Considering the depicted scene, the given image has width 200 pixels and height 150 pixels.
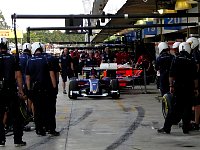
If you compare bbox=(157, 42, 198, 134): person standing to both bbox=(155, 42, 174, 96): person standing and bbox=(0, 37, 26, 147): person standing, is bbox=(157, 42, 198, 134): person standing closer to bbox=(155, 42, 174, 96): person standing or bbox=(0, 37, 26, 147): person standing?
bbox=(155, 42, 174, 96): person standing

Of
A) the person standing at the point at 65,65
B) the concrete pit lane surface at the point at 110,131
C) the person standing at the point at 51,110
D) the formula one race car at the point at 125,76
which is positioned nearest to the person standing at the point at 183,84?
the concrete pit lane surface at the point at 110,131

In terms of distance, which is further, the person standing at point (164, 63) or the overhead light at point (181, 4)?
the overhead light at point (181, 4)

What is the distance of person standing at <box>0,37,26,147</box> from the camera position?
9.61 meters

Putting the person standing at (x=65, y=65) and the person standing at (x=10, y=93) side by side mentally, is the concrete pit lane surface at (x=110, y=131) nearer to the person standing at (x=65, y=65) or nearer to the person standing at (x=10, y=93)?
the person standing at (x=10, y=93)

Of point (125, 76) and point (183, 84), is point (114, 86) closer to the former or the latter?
point (125, 76)

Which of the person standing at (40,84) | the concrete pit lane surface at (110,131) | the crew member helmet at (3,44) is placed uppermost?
the crew member helmet at (3,44)

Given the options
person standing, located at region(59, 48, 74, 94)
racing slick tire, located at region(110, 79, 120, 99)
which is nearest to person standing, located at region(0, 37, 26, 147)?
racing slick tire, located at region(110, 79, 120, 99)

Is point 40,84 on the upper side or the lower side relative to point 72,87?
upper

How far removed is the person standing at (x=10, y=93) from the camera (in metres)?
9.61

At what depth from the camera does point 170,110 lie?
10.8 meters

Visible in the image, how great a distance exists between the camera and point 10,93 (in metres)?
9.62

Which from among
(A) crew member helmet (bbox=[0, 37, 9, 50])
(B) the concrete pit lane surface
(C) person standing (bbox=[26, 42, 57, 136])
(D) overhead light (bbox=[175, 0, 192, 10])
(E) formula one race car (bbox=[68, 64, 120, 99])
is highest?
(D) overhead light (bbox=[175, 0, 192, 10])

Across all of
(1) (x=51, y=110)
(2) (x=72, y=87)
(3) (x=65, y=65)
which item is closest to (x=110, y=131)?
(1) (x=51, y=110)

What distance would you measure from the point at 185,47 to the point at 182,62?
1.18ft
